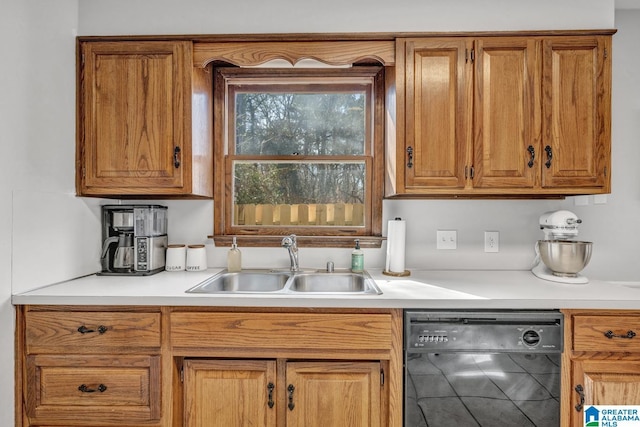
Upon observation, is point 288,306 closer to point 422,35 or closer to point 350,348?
point 350,348

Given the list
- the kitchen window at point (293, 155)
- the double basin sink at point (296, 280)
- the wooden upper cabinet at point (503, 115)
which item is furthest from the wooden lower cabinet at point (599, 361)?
the kitchen window at point (293, 155)

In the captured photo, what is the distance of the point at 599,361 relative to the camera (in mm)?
1412

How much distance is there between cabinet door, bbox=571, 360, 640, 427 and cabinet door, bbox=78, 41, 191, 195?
6.39ft

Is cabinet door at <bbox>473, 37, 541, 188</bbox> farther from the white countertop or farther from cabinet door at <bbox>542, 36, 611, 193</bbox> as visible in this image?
the white countertop

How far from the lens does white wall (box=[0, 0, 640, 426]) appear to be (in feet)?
4.76

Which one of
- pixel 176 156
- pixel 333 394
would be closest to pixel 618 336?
pixel 333 394

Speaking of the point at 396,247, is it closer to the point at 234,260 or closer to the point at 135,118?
the point at 234,260

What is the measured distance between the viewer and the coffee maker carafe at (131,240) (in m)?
1.88

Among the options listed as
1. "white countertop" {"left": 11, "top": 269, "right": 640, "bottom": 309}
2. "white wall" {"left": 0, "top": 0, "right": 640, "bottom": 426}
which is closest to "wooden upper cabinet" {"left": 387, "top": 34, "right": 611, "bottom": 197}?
"white wall" {"left": 0, "top": 0, "right": 640, "bottom": 426}

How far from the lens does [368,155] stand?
83.2 inches

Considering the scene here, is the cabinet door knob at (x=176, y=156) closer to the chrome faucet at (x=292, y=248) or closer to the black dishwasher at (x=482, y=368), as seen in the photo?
the chrome faucet at (x=292, y=248)

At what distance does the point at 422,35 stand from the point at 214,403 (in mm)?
1915

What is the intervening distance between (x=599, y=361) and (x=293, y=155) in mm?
1739

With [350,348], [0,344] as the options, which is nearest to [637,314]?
Result: [350,348]
